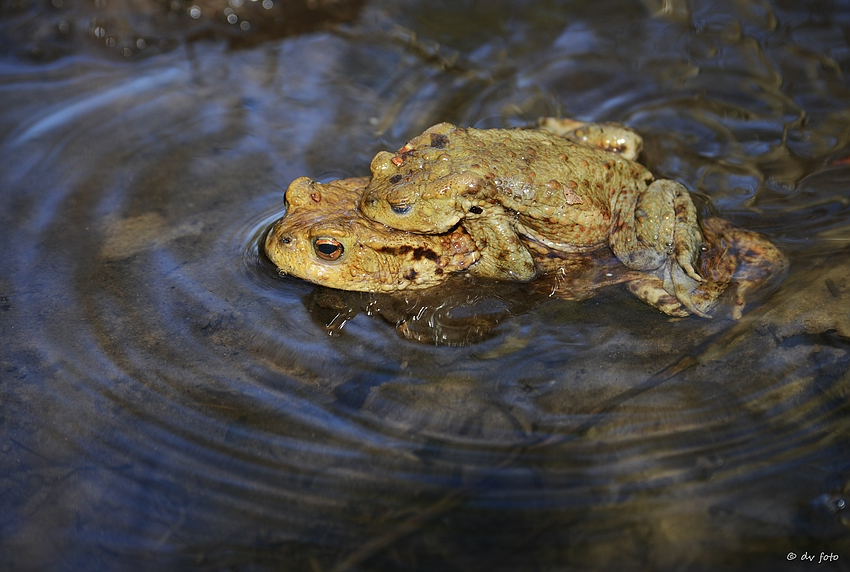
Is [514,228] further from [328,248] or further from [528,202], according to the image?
[328,248]

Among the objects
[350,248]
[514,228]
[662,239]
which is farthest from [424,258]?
[662,239]

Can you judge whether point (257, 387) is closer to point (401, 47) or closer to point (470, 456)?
point (470, 456)

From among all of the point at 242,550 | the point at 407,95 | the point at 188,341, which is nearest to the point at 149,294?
the point at 188,341

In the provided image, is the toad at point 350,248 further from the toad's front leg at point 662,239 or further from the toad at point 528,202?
the toad's front leg at point 662,239

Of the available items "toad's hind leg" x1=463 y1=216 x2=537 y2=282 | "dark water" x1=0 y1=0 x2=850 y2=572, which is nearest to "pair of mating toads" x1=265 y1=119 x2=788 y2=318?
"toad's hind leg" x1=463 y1=216 x2=537 y2=282

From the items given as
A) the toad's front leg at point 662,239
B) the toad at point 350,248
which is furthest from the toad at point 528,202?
the toad at point 350,248

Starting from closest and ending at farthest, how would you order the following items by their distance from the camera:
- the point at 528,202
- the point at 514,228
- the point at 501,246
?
the point at 528,202 < the point at 501,246 < the point at 514,228
